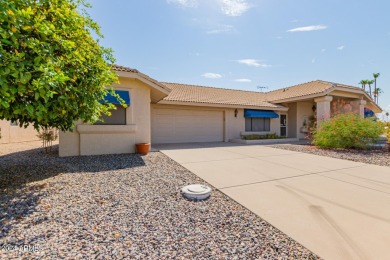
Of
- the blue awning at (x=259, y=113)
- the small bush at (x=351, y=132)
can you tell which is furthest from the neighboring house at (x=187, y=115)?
the small bush at (x=351, y=132)

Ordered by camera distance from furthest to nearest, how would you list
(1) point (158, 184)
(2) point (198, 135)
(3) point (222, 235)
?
(2) point (198, 135), (1) point (158, 184), (3) point (222, 235)

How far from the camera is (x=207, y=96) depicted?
716 inches

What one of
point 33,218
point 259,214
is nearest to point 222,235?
point 259,214

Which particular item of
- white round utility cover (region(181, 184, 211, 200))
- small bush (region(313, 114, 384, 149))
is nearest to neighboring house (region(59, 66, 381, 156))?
small bush (region(313, 114, 384, 149))

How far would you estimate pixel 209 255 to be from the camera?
2584 mm

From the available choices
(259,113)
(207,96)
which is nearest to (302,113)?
(259,113)

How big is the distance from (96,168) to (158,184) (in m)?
3.17

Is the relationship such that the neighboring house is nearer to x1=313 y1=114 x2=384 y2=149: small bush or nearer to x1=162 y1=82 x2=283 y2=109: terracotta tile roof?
x1=162 y1=82 x2=283 y2=109: terracotta tile roof

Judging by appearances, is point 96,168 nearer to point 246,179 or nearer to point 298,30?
point 246,179

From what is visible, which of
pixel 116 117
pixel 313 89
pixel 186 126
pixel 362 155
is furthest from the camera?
pixel 313 89

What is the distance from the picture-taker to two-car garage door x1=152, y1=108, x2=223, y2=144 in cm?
1558

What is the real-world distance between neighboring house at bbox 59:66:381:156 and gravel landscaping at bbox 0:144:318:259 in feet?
14.8

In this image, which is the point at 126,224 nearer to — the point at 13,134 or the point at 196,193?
the point at 196,193

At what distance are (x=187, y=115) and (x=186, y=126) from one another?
3.10 ft
